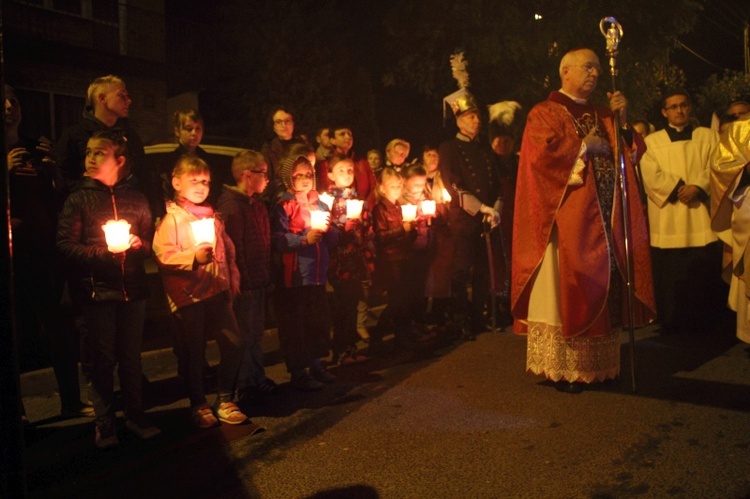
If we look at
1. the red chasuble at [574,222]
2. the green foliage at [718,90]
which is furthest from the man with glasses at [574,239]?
the green foliage at [718,90]

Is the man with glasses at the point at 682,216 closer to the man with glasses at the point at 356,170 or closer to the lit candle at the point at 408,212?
the lit candle at the point at 408,212

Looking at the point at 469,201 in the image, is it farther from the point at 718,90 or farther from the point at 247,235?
the point at 718,90

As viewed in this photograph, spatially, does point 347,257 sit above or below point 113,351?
above

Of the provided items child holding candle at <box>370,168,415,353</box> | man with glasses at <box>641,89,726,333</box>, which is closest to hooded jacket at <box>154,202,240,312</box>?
child holding candle at <box>370,168,415,353</box>

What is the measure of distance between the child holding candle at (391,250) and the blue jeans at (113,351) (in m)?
2.90

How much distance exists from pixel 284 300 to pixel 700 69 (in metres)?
34.8

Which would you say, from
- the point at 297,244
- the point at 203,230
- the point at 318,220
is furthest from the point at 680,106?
the point at 203,230

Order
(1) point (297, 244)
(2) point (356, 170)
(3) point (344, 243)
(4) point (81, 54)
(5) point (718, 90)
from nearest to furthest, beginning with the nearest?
1. (1) point (297, 244)
2. (3) point (344, 243)
3. (2) point (356, 170)
4. (4) point (81, 54)
5. (5) point (718, 90)

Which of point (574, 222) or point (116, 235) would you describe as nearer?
point (116, 235)

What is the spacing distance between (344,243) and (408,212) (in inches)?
30.6

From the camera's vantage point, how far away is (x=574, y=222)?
222 inches

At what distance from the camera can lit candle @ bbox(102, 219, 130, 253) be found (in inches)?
169

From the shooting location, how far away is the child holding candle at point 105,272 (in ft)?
15.0

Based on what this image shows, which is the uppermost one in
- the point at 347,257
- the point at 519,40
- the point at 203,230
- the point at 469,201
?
the point at 519,40
